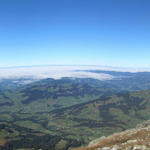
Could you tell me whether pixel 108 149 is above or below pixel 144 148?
below

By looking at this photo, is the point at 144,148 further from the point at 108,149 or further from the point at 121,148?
the point at 108,149

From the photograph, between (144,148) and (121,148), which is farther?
(121,148)

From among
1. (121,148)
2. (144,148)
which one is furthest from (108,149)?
(144,148)

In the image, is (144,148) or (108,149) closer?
(144,148)
